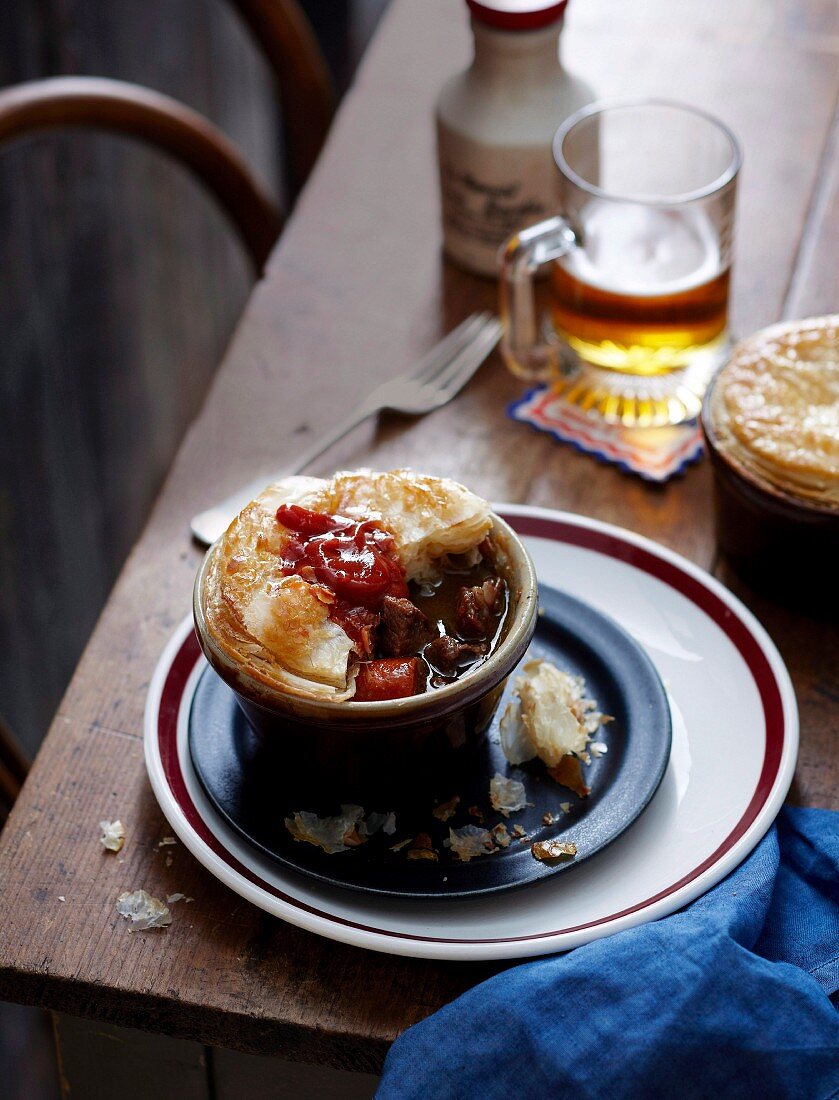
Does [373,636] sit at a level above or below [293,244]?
above

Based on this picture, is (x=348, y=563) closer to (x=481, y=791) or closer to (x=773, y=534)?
(x=481, y=791)

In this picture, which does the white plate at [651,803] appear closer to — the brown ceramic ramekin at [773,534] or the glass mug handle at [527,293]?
the brown ceramic ramekin at [773,534]

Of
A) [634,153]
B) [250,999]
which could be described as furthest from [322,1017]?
[634,153]

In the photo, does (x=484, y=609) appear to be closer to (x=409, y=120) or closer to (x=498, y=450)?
(x=498, y=450)

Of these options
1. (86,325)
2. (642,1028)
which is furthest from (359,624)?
(86,325)

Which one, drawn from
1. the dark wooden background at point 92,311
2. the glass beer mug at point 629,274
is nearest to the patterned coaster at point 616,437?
the glass beer mug at point 629,274

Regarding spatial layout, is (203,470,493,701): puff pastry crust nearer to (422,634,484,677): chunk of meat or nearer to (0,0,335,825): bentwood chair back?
(422,634,484,677): chunk of meat
